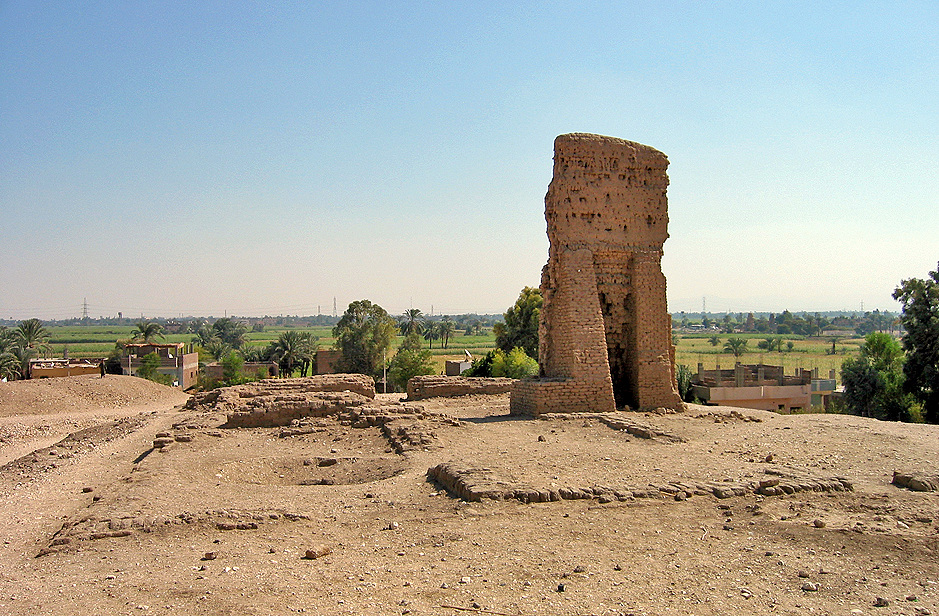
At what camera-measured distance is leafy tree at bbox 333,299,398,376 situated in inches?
1706

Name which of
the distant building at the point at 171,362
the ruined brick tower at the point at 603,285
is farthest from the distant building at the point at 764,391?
the distant building at the point at 171,362

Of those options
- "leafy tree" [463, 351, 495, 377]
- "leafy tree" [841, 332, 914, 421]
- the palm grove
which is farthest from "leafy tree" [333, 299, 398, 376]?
"leafy tree" [841, 332, 914, 421]

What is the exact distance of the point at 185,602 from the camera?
4805 millimetres

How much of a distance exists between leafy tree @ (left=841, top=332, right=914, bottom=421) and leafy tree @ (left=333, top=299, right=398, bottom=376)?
26.5 m

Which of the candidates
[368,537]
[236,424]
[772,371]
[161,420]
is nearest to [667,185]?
[236,424]

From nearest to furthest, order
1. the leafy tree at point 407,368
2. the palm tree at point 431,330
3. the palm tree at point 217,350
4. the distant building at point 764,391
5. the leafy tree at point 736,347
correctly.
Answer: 1. the distant building at point 764,391
2. the leafy tree at point 407,368
3. the palm tree at point 217,350
4. the leafy tree at point 736,347
5. the palm tree at point 431,330

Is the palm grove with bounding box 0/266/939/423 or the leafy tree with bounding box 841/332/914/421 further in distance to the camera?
the leafy tree with bounding box 841/332/914/421

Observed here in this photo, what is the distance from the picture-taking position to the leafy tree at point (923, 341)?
893 inches

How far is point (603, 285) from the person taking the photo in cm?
1609

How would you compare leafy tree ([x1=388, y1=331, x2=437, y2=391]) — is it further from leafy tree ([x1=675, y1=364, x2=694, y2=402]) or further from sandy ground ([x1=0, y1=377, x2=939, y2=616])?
sandy ground ([x1=0, y1=377, x2=939, y2=616])

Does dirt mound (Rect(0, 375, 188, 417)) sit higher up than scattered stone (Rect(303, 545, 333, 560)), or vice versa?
scattered stone (Rect(303, 545, 333, 560))

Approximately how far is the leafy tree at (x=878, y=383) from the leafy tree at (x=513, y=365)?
12.7 m

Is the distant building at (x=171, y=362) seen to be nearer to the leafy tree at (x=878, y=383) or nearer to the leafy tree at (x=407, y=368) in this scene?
the leafy tree at (x=407, y=368)

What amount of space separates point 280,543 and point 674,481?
4552 millimetres
